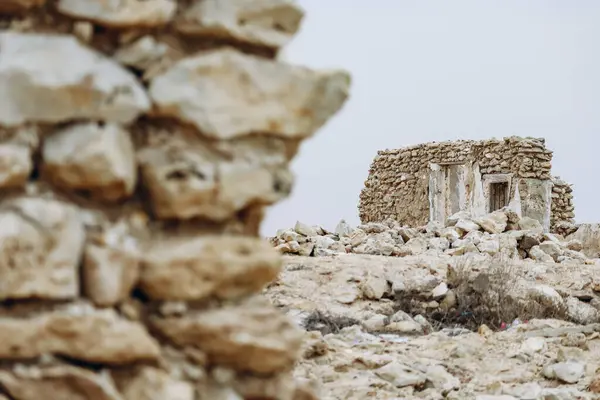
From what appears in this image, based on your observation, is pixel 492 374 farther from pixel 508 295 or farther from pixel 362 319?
pixel 508 295

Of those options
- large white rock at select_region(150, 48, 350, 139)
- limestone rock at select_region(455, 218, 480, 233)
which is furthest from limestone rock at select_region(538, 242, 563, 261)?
large white rock at select_region(150, 48, 350, 139)

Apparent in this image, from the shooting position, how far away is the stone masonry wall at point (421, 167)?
18438mm

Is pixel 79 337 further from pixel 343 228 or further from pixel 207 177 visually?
pixel 343 228

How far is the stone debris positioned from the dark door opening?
17.4ft

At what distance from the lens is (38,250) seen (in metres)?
1.82

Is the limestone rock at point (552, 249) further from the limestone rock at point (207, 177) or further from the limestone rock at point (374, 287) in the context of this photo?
the limestone rock at point (207, 177)

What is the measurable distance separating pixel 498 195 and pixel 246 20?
1796 cm

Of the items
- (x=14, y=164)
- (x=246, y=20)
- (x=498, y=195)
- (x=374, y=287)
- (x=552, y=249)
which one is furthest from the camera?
(x=498, y=195)

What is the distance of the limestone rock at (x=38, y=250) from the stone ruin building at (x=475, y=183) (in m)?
17.0

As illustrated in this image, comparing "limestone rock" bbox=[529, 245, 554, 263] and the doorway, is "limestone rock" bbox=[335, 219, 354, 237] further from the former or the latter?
the doorway

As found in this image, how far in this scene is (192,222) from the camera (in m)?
→ 2.01

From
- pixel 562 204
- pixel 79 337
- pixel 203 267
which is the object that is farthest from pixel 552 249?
pixel 79 337

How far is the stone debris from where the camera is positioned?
10.8 metres

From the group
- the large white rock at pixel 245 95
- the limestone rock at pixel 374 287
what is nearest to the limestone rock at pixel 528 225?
the limestone rock at pixel 374 287
